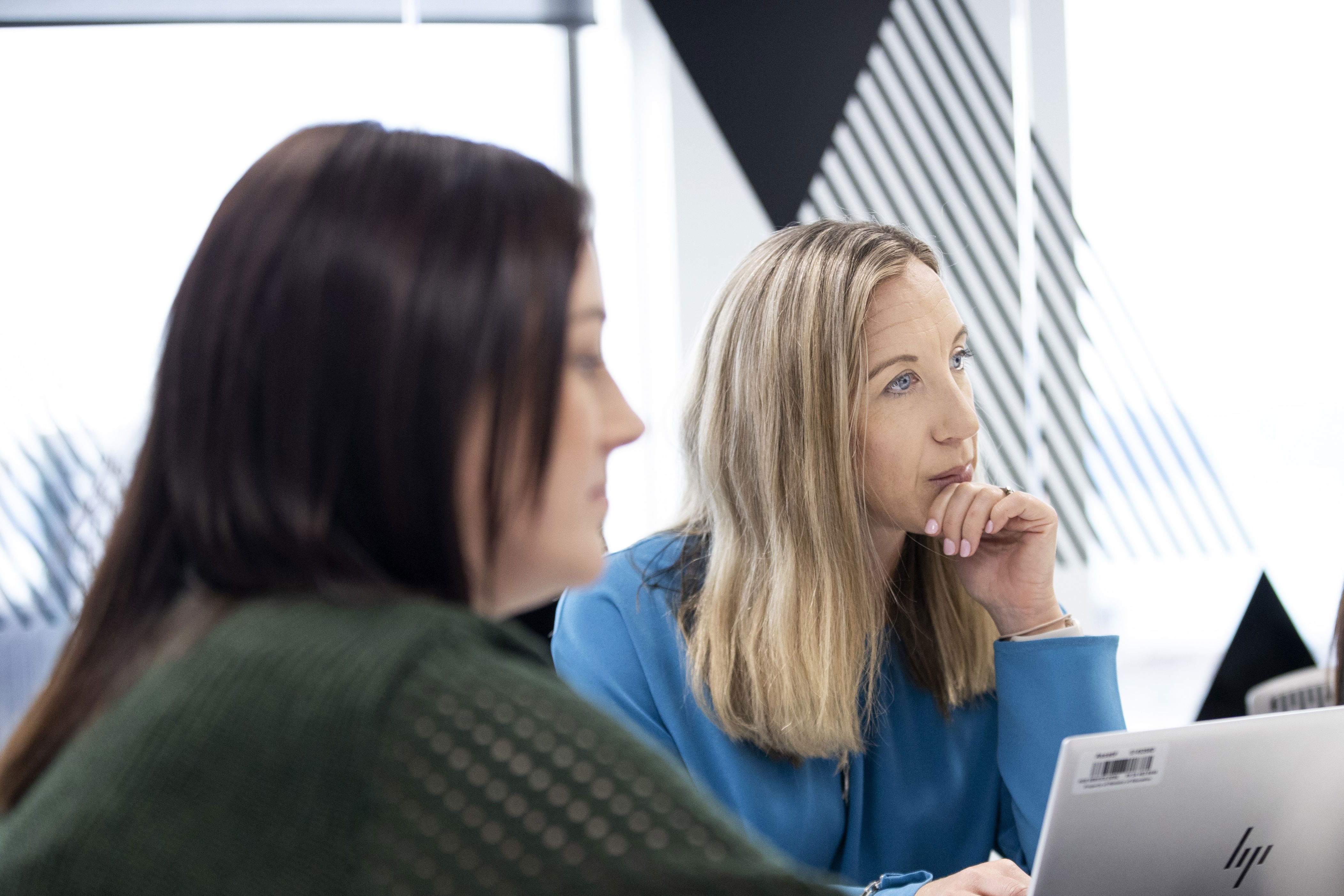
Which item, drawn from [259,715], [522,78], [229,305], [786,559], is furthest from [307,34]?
[259,715]

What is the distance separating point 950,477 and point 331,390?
1.17 m

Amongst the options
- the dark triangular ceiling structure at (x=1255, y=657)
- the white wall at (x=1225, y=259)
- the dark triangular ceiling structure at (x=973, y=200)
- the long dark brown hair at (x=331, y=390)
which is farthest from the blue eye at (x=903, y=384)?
the dark triangular ceiling structure at (x=1255, y=657)

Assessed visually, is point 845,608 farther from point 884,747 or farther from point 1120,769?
point 1120,769

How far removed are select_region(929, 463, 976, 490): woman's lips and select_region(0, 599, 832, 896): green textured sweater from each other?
3.65ft

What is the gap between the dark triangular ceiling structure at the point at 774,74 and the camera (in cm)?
316

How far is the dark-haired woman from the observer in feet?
1.65

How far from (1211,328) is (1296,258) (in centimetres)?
34

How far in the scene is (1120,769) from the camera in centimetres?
97

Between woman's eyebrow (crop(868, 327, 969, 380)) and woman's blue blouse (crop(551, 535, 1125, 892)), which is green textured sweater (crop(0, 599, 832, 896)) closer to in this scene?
woman's blue blouse (crop(551, 535, 1125, 892))

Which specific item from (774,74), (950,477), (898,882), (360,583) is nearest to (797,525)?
(950,477)

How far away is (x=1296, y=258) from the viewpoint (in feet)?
11.4

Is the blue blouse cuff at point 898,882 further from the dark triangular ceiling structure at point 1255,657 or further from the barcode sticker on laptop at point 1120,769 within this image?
the dark triangular ceiling structure at point 1255,657

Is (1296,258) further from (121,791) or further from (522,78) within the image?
(121,791)

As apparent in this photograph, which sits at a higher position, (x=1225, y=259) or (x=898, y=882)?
(x=1225, y=259)
